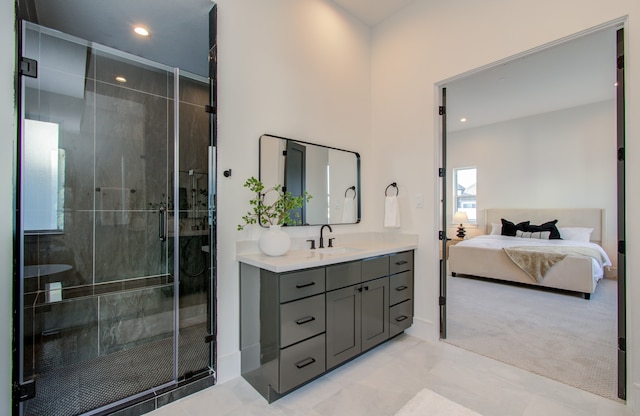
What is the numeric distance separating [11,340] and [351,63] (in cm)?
320

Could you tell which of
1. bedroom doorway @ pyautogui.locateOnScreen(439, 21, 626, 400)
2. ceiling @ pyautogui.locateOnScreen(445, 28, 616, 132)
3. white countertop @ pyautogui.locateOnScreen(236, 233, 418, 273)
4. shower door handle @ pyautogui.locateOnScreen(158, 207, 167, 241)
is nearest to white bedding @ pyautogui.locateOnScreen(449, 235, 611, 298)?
bedroom doorway @ pyautogui.locateOnScreen(439, 21, 626, 400)

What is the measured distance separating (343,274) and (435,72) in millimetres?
2001

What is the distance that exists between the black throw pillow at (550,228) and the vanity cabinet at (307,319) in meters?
4.54

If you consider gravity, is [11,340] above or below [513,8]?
below

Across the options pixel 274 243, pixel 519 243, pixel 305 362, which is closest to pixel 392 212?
pixel 274 243

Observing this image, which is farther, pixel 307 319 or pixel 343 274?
pixel 343 274

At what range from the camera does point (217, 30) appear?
207cm

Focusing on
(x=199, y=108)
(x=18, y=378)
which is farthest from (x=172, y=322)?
(x=199, y=108)

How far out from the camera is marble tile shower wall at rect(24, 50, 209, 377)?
7.20ft

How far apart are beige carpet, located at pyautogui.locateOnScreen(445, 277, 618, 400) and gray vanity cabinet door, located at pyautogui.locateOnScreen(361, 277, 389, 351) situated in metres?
0.71

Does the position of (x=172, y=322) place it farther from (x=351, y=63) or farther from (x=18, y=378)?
(x=351, y=63)

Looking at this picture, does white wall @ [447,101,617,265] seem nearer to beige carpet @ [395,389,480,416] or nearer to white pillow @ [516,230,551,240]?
white pillow @ [516,230,551,240]

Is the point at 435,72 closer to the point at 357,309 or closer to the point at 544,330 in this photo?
the point at 357,309

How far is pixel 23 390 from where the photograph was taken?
1476 millimetres
